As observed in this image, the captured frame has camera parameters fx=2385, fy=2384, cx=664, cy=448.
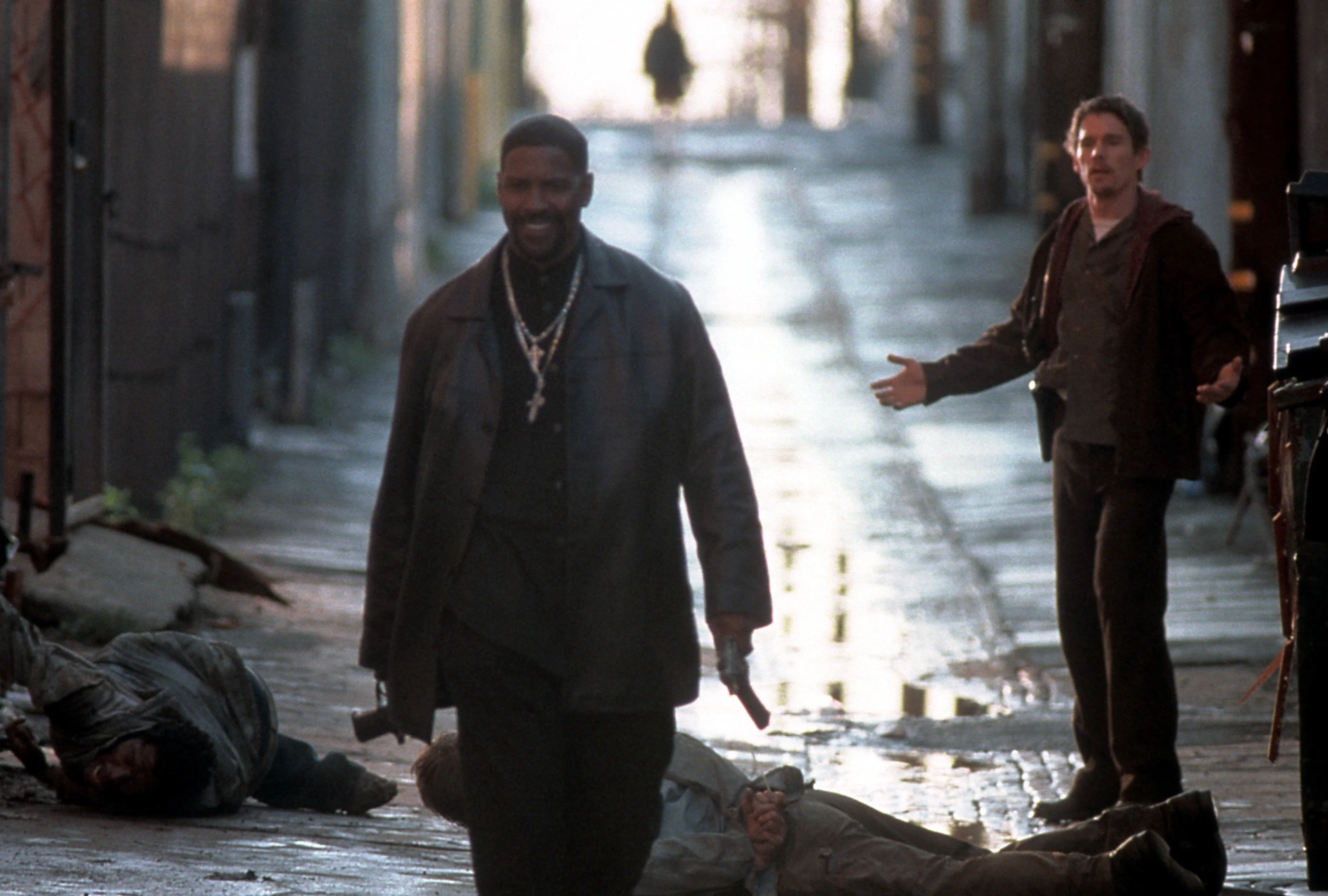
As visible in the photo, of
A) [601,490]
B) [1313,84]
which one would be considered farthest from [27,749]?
[1313,84]

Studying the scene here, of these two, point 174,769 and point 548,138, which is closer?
point 548,138

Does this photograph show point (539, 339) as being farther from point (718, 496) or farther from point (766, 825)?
point (766, 825)

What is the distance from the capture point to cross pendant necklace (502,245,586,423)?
4.68m

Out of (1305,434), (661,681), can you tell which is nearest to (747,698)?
(661,681)

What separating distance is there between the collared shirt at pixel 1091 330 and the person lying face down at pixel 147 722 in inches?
95.7

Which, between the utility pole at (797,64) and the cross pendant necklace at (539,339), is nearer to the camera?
the cross pendant necklace at (539,339)

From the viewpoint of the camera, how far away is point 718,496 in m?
A: 4.71

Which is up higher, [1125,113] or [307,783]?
[1125,113]

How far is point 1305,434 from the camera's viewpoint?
5543mm

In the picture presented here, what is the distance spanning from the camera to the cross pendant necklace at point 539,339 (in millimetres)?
4684

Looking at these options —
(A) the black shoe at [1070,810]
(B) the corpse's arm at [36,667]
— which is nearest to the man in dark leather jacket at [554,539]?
(B) the corpse's arm at [36,667]

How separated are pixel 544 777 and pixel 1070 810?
109 inches

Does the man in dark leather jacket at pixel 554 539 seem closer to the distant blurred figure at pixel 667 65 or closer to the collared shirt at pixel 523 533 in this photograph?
the collared shirt at pixel 523 533

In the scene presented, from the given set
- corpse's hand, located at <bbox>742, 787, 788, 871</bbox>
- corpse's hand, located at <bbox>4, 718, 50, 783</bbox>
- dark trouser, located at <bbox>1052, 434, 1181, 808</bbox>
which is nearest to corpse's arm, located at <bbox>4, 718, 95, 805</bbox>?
corpse's hand, located at <bbox>4, 718, 50, 783</bbox>
